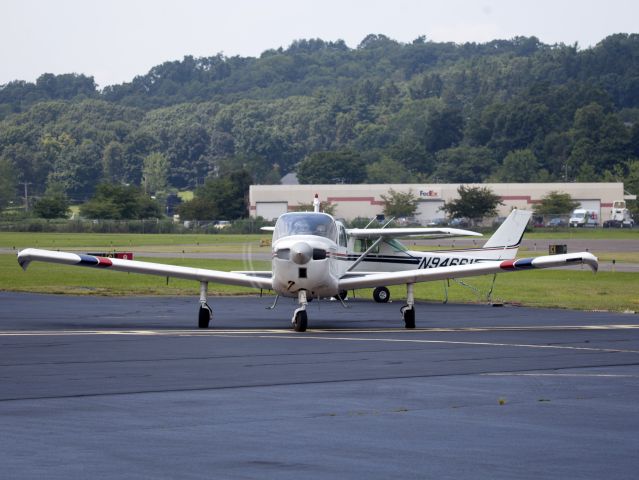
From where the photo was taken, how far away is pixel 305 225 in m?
24.7

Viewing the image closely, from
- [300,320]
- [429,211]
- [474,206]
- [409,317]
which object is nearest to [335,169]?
[429,211]

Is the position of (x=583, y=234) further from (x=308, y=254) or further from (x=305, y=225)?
(x=308, y=254)

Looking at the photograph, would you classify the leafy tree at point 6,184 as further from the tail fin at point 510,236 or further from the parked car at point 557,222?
the tail fin at point 510,236

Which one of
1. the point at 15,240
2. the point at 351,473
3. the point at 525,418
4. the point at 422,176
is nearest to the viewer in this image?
the point at 351,473

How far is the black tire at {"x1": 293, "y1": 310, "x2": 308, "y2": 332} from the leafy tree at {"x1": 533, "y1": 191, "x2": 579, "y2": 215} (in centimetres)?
10495

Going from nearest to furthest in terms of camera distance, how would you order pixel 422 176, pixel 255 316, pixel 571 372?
1. pixel 571 372
2. pixel 255 316
3. pixel 422 176

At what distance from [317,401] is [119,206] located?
11672 cm

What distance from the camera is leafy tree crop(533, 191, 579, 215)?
126m

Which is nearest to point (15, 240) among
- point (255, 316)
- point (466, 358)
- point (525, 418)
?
point (255, 316)

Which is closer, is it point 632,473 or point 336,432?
point 632,473

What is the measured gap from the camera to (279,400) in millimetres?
13852

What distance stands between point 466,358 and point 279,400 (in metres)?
5.60

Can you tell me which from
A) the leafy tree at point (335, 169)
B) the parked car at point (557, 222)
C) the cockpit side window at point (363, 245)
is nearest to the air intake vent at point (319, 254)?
the cockpit side window at point (363, 245)

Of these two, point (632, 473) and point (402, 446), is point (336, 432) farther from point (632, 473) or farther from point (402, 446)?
point (632, 473)
